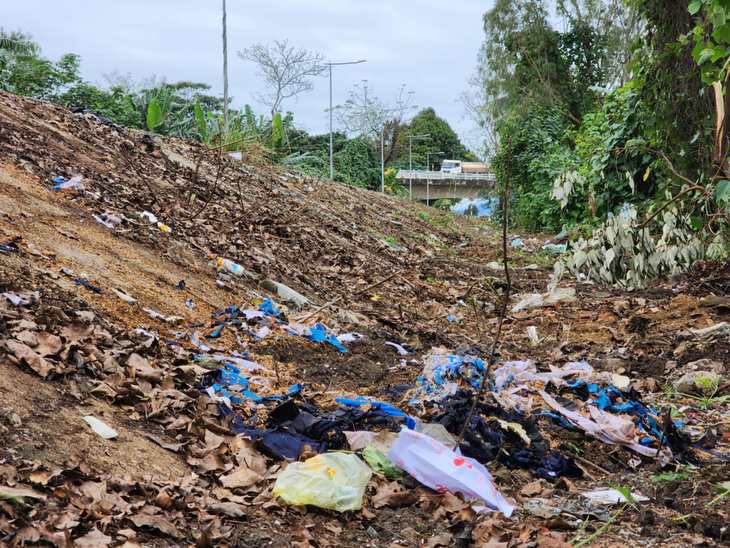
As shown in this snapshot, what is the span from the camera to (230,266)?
6633 mm

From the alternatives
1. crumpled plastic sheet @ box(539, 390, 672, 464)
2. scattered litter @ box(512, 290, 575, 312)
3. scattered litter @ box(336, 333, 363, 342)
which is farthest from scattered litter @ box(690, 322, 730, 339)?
scattered litter @ box(336, 333, 363, 342)

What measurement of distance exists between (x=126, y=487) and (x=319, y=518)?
74cm

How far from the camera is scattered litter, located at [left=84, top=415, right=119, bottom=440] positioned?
2674 millimetres

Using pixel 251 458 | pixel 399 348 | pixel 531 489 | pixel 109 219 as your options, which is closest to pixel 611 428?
pixel 531 489

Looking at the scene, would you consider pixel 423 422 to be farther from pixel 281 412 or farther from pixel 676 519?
pixel 676 519

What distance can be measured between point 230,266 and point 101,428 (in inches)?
158

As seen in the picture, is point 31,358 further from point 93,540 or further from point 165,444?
point 93,540

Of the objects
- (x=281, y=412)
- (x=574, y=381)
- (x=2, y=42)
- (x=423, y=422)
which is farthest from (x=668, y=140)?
(x=2, y=42)

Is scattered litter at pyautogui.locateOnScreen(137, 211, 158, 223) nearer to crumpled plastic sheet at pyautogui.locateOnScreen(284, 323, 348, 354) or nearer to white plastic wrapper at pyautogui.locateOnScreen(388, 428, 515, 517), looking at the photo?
crumpled plastic sheet at pyautogui.locateOnScreen(284, 323, 348, 354)

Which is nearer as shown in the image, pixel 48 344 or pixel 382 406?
pixel 48 344

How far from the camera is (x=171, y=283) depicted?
553 cm

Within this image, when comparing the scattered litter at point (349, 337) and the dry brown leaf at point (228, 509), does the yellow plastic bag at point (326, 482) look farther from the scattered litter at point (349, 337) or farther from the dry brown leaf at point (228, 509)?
the scattered litter at point (349, 337)

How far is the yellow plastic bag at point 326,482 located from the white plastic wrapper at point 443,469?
0.89 ft

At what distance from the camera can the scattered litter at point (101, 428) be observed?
105 inches
